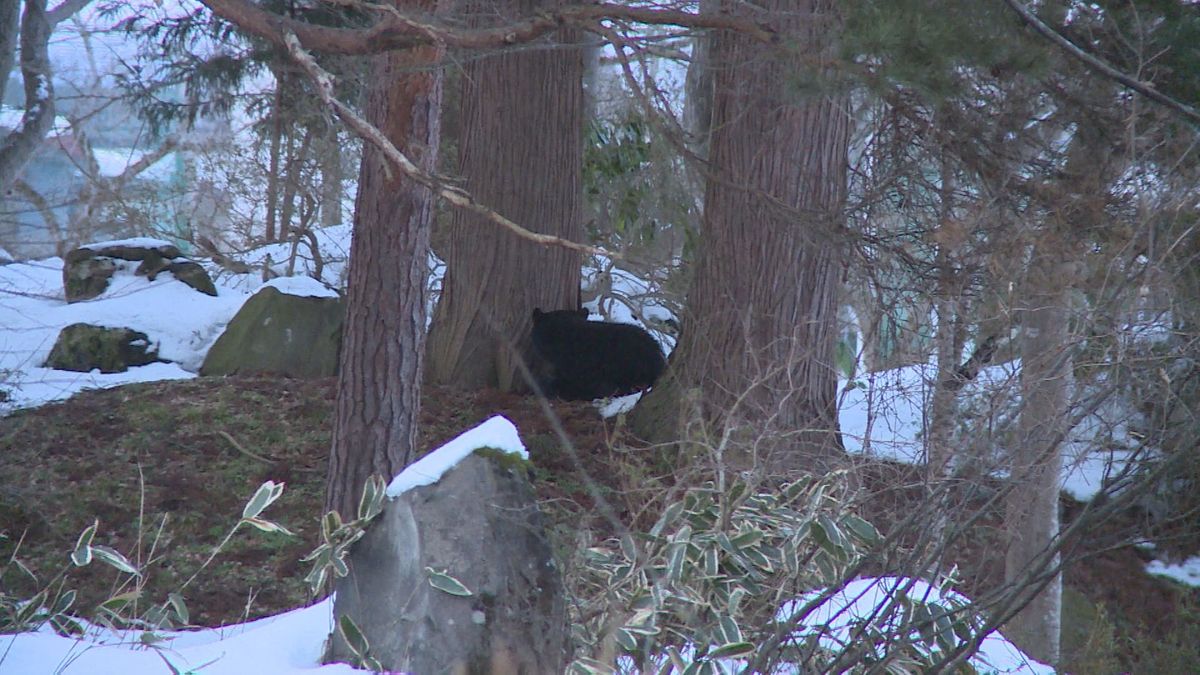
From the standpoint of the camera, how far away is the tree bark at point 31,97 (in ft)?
27.2

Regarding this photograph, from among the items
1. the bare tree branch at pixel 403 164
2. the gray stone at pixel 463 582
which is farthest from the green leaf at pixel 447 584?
the bare tree branch at pixel 403 164

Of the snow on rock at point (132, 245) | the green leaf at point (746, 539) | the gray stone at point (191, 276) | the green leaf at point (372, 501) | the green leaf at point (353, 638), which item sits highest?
the snow on rock at point (132, 245)

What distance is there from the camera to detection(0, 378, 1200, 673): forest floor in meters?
6.39

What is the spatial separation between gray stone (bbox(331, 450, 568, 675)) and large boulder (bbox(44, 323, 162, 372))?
7.23m

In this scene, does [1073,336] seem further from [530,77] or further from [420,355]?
[530,77]

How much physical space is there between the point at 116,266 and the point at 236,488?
443 centimetres

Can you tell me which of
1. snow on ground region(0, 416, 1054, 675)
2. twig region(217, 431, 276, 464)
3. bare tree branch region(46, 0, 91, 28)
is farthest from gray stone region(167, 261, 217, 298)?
snow on ground region(0, 416, 1054, 675)

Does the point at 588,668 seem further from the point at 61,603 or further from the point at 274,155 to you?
the point at 274,155

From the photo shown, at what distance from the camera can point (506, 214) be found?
29.6 ft

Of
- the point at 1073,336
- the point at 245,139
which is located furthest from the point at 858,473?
the point at 245,139

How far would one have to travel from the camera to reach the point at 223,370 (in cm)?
973

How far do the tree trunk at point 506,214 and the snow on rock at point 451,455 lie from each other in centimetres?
533

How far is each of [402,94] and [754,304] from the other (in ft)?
9.06

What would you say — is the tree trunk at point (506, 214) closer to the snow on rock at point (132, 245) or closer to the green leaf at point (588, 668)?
the snow on rock at point (132, 245)
